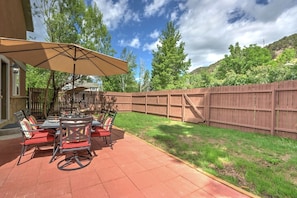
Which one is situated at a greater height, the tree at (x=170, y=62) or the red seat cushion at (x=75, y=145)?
the tree at (x=170, y=62)

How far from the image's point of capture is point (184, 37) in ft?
70.4

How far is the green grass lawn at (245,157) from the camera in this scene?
253 centimetres

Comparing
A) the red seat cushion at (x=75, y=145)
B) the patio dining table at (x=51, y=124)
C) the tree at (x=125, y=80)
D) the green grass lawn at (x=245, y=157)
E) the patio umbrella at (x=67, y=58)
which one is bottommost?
the green grass lawn at (x=245, y=157)

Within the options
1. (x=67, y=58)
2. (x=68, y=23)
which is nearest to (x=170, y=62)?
(x=68, y=23)

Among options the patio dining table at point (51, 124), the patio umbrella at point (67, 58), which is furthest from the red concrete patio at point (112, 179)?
the patio umbrella at point (67, 58)

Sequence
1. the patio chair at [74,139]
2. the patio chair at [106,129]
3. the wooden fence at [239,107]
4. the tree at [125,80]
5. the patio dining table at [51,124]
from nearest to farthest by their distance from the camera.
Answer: the patio chair at [74,139]
the patio dining table at [51,124]
the patio chair at [106,129]
the wooden fence at [239,107]
the tree at [125,80]

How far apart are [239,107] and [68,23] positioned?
10.7m

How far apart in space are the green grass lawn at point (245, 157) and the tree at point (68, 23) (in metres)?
7.76

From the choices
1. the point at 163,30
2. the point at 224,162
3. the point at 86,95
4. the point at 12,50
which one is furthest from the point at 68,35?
the point at 163,30

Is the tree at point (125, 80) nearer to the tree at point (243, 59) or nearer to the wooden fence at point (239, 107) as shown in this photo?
the wooden fence at point (239, 107)

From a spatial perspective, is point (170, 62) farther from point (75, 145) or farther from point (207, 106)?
point (75, 145)

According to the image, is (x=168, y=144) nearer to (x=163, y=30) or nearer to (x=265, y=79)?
(x=265, y=79)

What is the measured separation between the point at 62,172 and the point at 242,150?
13.7ft

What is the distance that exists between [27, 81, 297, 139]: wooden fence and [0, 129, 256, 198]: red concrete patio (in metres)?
4.19
